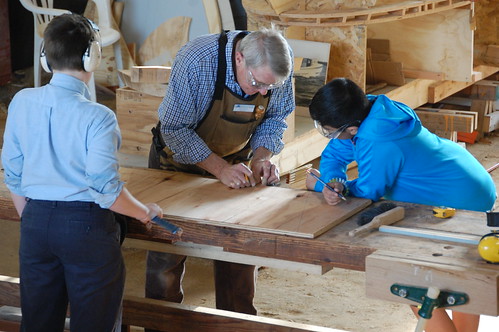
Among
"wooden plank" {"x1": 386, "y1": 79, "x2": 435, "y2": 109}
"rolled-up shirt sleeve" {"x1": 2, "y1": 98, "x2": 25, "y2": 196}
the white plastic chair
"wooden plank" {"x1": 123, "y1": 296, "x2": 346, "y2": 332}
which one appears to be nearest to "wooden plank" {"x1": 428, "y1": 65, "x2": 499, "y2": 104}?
"wooden plank" {"x1": 386, "y1": 79, "x2": 435, "y2": 109}

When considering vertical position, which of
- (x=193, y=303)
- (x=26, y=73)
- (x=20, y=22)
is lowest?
(x=193, y=303)

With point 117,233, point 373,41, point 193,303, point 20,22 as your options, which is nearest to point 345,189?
point 117,233

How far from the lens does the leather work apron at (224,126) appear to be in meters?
4.01

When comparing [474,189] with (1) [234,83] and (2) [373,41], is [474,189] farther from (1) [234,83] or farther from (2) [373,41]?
(2) [373,41]

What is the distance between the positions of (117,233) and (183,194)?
0.53m

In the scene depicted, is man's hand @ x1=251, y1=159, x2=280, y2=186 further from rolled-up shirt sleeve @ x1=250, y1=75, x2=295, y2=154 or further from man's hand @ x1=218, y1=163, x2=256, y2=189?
rolled-up shirt sleeve @ x1=250, y1=75, x2=295, y2=154

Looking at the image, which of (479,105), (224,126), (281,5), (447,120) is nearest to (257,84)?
(224,126)

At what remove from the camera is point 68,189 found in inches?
119

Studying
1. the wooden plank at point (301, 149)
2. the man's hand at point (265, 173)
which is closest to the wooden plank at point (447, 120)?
the wooden plank at point (301, 149)

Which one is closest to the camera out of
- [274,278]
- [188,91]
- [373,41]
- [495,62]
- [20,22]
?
[188,91]

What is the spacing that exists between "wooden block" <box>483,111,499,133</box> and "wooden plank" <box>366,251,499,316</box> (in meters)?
5.64

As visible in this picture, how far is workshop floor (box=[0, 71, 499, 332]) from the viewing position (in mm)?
4934

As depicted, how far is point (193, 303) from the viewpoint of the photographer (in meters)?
5.22

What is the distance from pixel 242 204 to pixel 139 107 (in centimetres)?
235
